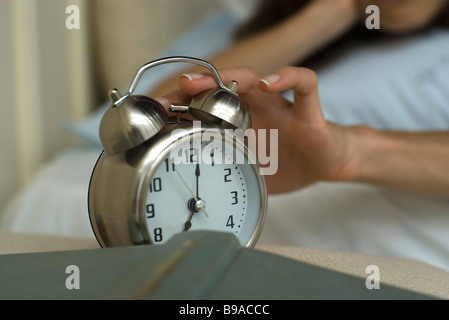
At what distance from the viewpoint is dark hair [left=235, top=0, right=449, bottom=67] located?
140cm

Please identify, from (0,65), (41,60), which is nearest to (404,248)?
(0,65)

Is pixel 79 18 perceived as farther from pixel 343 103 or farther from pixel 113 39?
pixel 343 103

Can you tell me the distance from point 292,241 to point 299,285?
2.02 feet

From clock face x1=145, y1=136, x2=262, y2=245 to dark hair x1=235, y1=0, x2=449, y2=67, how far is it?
2.72 feet

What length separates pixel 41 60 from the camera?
1633 mm

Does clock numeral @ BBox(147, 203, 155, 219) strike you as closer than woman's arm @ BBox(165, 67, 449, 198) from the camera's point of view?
Yes

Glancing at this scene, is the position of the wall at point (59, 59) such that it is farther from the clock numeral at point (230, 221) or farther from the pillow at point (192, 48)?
the clock numeral at point (230, 221)

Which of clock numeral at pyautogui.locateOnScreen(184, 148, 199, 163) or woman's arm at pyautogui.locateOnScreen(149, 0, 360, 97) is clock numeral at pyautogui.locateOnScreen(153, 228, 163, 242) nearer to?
clock numeral at pyautogui.locateOnScreen(184, 148, 199, 163)

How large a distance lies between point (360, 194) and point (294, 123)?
448 millimetres

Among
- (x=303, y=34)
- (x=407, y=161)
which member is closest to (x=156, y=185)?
(x=407, y=161)

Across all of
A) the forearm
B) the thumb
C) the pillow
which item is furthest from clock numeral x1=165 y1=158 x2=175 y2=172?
the pillow

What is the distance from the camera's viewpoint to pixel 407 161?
3.14 ft

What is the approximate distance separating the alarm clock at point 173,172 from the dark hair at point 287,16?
0.83 m

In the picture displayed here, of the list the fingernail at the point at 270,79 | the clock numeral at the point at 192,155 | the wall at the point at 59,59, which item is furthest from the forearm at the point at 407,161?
the wall at the point at 59,59
